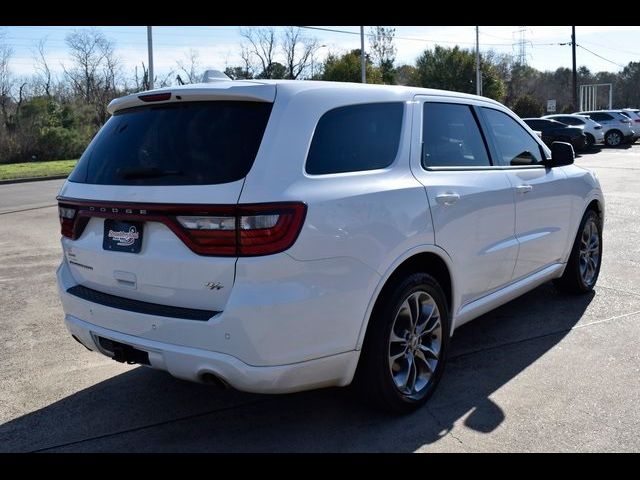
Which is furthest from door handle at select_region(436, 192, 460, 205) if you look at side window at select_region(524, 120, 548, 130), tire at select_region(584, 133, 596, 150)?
tire at select_region(584, 133, 596, 150)

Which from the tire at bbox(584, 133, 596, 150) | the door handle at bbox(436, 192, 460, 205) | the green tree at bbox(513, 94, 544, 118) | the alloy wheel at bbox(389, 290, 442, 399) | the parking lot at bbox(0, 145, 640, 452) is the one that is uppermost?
the green tree at bbox(513, 94, 544, 118)

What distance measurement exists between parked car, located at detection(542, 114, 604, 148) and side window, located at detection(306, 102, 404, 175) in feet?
84.4

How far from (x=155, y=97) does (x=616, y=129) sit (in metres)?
30.5

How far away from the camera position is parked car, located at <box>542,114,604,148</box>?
27.5m

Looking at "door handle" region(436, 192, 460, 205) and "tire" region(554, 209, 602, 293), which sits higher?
"door handle" region(436, 192, 460, 205)

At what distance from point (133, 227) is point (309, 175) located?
92 centimetres

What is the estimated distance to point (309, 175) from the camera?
3025 millimetres

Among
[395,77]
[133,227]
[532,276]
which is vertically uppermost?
[395,77]

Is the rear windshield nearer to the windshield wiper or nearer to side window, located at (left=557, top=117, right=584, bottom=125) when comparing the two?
the windshield wiper

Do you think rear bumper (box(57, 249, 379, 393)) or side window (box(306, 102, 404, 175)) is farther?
side window (box(306, 102, 404, 175))

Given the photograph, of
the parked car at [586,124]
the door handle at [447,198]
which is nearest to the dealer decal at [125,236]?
the door handle at [447,198]

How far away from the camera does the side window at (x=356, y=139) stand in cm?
316
